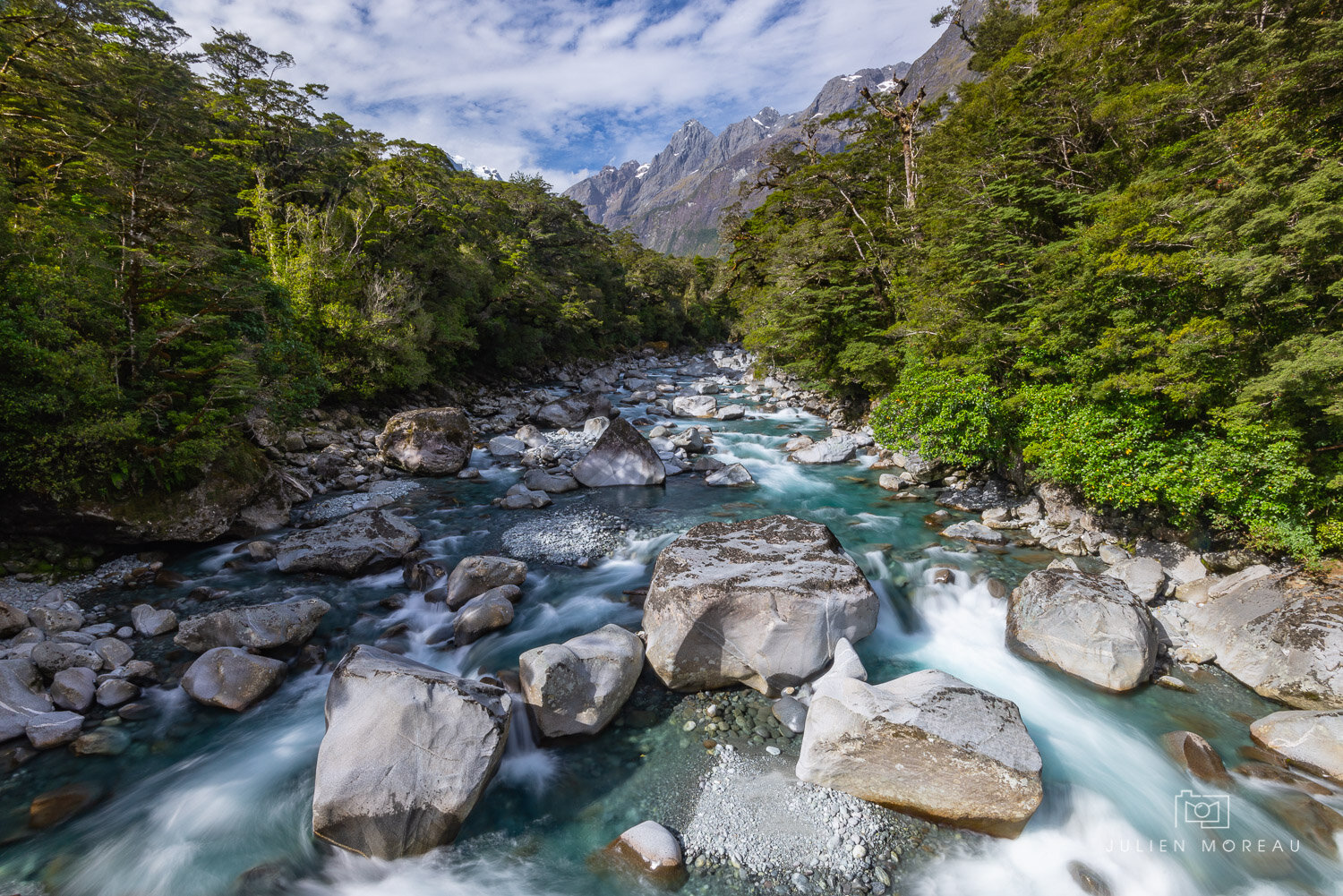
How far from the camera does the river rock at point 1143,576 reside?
8.43 metres

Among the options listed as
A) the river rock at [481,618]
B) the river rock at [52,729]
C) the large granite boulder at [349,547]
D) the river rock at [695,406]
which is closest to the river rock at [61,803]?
the river rock at [52,729]

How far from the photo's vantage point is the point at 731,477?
1530 centimetres

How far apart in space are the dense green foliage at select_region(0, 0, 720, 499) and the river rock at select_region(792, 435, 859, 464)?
15192mm

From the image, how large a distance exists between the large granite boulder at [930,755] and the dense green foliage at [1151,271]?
5.97 metres

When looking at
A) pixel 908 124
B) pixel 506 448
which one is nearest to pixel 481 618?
pixel 506 448

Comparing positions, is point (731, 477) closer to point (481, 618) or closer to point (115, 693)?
point (481, 618)

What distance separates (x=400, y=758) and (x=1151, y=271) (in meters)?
12.6

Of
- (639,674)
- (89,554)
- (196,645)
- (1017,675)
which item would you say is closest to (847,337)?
(1017,675)

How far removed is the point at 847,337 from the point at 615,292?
30.0 m

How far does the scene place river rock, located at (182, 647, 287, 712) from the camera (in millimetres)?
6652

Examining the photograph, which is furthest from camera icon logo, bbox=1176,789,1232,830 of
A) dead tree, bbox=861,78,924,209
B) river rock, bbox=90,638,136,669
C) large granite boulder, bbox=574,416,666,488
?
dead tree, bbox=861,78,924,209

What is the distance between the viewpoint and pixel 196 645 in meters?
7.46

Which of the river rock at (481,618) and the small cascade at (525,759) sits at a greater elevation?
the river rock at (481,618)

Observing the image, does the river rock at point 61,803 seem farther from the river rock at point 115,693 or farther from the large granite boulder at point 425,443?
the large granite boulder at point 425,443
